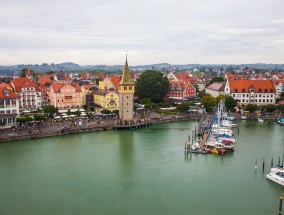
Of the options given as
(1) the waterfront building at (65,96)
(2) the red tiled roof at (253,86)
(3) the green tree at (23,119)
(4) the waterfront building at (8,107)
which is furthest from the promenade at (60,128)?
(2) the red tiled roof at (253,86)

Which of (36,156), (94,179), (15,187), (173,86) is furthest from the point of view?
(173,86)

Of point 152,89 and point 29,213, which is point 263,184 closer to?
point 29,213

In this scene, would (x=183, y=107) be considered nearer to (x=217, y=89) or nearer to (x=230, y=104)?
(x=230, y=104)

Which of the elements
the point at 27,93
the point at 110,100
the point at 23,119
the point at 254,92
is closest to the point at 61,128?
the point at 23,119

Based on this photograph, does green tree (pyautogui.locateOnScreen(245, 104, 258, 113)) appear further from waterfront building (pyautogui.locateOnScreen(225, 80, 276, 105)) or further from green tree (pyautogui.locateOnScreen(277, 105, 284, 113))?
waterfront building (pyautogui.locateOnScreen(225, 80, 276, 105))

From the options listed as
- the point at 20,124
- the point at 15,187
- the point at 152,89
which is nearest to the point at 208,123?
the point at 152,89
